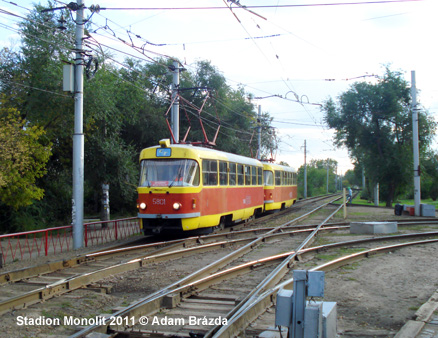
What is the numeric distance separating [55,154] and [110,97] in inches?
173

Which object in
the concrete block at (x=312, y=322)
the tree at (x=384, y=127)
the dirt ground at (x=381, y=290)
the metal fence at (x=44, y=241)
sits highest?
the tree at (x=384, y=127)

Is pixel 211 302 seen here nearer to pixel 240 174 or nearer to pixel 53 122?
pixel 240 174

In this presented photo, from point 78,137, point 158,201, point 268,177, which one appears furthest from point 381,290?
point 268,177

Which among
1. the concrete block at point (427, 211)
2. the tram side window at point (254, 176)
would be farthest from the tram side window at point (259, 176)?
the concrete block at point (427, 211)

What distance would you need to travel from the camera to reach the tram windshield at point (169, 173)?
563 inches

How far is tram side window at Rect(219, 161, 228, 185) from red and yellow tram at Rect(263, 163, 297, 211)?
8.91 metres

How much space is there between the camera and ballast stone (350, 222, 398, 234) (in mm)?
16953

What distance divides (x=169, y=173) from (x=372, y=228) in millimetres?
7903

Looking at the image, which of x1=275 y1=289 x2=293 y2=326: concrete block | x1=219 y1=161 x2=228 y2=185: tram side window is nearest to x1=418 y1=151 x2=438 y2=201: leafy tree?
x1=219 y1=161 x2=228 y2=185: tram side window

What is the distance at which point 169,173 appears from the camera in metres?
14.5

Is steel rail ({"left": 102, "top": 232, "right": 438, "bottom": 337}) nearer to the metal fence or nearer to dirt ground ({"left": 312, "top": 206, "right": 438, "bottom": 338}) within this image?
dirt ground ({"left": 312, "top": 206, "right": 438, "bottom": 338})

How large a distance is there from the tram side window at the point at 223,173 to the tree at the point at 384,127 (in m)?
20.9

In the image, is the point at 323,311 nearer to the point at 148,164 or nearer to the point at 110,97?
the point at 148,164

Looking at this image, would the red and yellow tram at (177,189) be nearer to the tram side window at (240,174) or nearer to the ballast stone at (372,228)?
the tram side window at (240,174)
